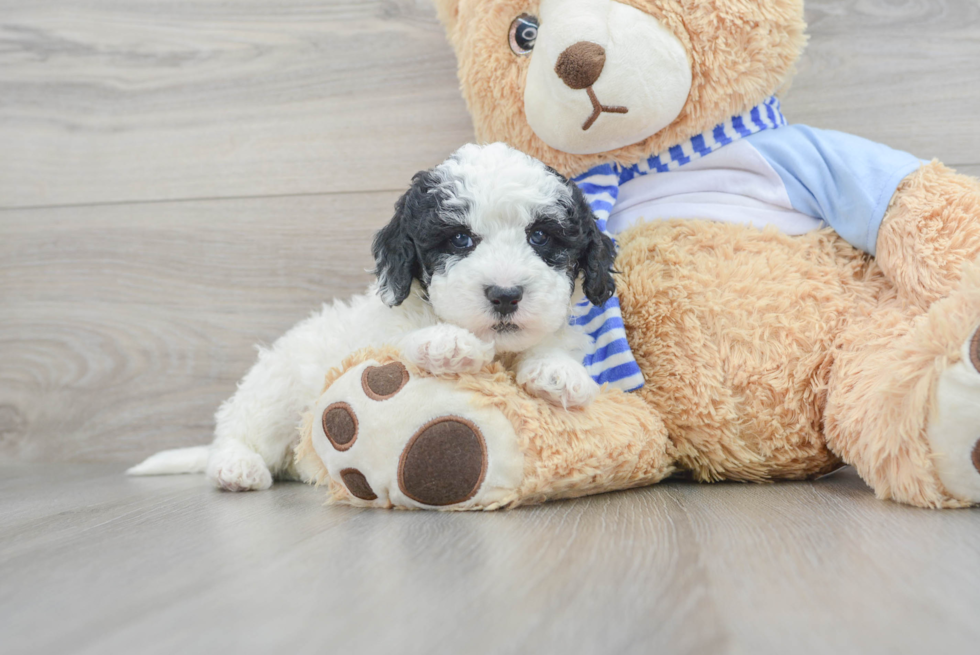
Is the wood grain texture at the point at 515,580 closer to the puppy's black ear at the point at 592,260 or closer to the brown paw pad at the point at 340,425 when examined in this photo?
the brown paw pad at the point at 340,425

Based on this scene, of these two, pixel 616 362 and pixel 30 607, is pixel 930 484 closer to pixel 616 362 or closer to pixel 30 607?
pixel 616 362

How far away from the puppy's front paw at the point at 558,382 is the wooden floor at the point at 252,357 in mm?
135

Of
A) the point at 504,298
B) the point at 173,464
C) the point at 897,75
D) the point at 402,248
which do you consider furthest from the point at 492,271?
the point at 897,75

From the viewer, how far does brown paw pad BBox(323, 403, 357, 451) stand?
91 centimetres

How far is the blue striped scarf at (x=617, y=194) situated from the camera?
1.08m

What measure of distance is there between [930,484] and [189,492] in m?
1.06

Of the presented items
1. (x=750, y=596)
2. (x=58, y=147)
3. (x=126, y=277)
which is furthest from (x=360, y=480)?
(x=58, y=147)

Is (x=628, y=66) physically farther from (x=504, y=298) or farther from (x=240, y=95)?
(x=240, y=95)

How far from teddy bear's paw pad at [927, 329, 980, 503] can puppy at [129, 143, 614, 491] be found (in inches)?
15.2

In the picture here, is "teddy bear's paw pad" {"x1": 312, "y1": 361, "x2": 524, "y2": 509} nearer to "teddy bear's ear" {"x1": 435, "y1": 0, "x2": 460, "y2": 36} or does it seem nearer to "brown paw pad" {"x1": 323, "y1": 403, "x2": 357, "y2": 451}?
"brown paw pad" {"x1": 323, "y1": 403, "x2": 357, "y2": 451}

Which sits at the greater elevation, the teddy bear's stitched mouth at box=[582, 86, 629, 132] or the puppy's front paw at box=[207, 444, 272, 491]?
the teddy bear's stitched mouth at box=[582, 86, 629, 132]

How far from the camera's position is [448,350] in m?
0.89

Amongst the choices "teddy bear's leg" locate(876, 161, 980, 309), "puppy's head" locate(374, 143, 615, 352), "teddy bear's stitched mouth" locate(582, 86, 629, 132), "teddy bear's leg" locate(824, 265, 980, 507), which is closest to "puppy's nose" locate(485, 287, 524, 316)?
"puppy's head" locate(374, 143, 615, 352)

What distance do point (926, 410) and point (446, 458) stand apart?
0.54 metres
